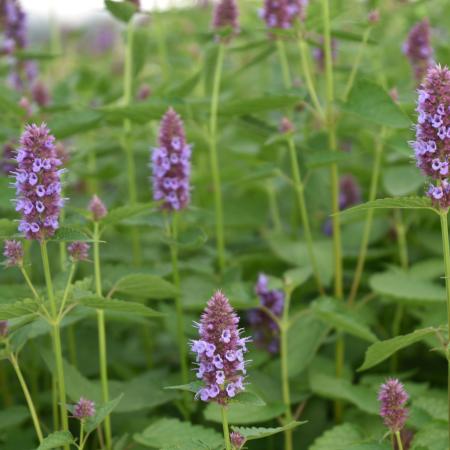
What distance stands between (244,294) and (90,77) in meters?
2.67

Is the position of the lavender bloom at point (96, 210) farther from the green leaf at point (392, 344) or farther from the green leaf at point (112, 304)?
the green leaf at point (392, 344)

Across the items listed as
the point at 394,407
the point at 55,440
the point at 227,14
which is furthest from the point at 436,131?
the point at 227,14

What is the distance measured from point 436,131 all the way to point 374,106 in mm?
867

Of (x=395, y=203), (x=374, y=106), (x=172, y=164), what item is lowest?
(x=395, y=203)

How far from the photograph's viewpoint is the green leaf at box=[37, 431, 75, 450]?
2164 millimetres

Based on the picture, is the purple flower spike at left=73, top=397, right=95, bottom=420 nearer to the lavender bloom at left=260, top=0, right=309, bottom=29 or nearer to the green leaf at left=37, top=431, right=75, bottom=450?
the green leaf at left=37, top=431, right=75, bottom=450

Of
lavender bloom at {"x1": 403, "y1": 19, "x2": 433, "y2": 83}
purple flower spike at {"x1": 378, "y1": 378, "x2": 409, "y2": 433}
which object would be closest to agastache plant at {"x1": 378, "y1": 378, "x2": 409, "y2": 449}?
purple flower spike at {"x1": 378, "y1": 378, "x2": 409, "y2": 433}

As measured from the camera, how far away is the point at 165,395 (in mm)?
3162

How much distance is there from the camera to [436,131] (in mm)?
2227

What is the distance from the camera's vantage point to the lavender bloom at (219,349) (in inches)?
82.7

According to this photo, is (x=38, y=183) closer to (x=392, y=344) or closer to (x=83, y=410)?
(x=83, y=410)

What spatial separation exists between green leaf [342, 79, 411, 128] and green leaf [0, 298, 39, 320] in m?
1.48

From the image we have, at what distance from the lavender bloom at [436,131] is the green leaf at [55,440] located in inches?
49.4

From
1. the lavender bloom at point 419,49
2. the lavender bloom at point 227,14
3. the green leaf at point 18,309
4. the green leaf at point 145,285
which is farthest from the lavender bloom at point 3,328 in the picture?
the lavender bloom at point 419,49
